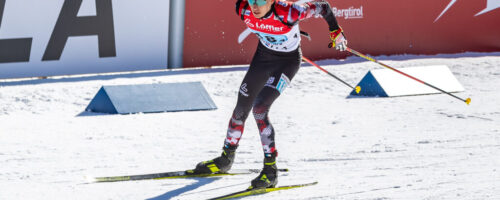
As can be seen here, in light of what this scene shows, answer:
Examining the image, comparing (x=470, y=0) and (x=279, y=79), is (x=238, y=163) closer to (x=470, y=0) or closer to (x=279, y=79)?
(x=279, y=79)

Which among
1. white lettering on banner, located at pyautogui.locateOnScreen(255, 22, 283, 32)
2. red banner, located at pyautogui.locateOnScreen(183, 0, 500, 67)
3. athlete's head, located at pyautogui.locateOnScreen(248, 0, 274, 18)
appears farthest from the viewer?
red banner, located at pyautogui.locateOnScreen(183, 0, 500, 67)

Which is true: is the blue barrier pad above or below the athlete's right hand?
below

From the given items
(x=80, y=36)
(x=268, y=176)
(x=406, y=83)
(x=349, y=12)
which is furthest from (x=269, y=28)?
(x=349, y=12)

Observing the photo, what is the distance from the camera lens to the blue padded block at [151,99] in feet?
29.9

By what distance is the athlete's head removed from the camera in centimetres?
600

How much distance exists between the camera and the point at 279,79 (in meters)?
6.24

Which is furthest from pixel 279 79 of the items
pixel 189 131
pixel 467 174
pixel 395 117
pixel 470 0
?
pixel 470 0

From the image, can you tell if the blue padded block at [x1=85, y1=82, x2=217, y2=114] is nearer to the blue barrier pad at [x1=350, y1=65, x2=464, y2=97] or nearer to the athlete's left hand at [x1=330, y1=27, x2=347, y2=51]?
the blue barrier pad at [x1=350, y1=65, x2=464, y2=97]

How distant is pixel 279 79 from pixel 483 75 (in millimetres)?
6120

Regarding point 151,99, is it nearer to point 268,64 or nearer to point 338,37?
point 268,64

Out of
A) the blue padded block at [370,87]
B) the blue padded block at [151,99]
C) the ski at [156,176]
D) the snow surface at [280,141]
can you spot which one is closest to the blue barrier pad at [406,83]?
the blue padded block at [370,87]

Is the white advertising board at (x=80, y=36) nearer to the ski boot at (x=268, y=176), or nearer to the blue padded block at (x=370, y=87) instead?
the blue padded block at (x=370, y=87)

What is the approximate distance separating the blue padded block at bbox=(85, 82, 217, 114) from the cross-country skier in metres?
2.83

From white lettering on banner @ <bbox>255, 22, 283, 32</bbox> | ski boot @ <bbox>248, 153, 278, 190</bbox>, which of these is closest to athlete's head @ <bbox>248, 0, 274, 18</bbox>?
white lettering on banner @ <bbox>255, 22, 283, 32</bbox>
